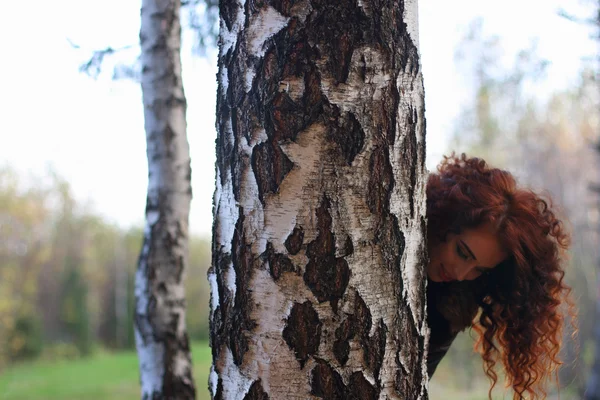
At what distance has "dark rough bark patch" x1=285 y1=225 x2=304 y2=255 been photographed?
1041mm

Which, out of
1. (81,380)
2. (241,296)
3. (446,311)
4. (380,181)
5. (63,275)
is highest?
(380,181)

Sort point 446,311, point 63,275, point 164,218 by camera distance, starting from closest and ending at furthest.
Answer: point 446,311 → point 164,218 → point 63,275

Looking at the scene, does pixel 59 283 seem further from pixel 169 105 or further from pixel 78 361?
pixel 169 105

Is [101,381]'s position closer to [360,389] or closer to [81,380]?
[81,380]

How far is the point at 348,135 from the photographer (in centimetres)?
106

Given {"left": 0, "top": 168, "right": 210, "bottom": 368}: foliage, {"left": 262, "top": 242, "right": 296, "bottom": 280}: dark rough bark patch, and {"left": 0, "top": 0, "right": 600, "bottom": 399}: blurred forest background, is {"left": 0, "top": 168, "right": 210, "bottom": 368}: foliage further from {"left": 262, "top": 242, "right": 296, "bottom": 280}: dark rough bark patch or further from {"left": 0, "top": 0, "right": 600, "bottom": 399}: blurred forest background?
{"left": 262, "top": 242, "right": 296, "bottom": 280}: dark rough bark patch

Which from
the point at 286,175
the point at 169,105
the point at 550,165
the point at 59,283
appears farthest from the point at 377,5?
the point at 550,165

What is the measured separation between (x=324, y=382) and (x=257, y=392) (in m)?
0.13

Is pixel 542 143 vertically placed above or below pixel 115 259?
above

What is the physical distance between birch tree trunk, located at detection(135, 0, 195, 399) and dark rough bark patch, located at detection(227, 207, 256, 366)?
195cm

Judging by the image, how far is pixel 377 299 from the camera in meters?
1.07

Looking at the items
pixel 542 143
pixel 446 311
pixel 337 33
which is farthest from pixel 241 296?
pixel 542 143

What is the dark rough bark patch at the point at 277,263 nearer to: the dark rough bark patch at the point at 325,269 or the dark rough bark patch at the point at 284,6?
the dark rough bark patch at the point at 325,269

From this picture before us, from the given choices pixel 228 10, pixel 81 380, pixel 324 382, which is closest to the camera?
pixel 324 382
